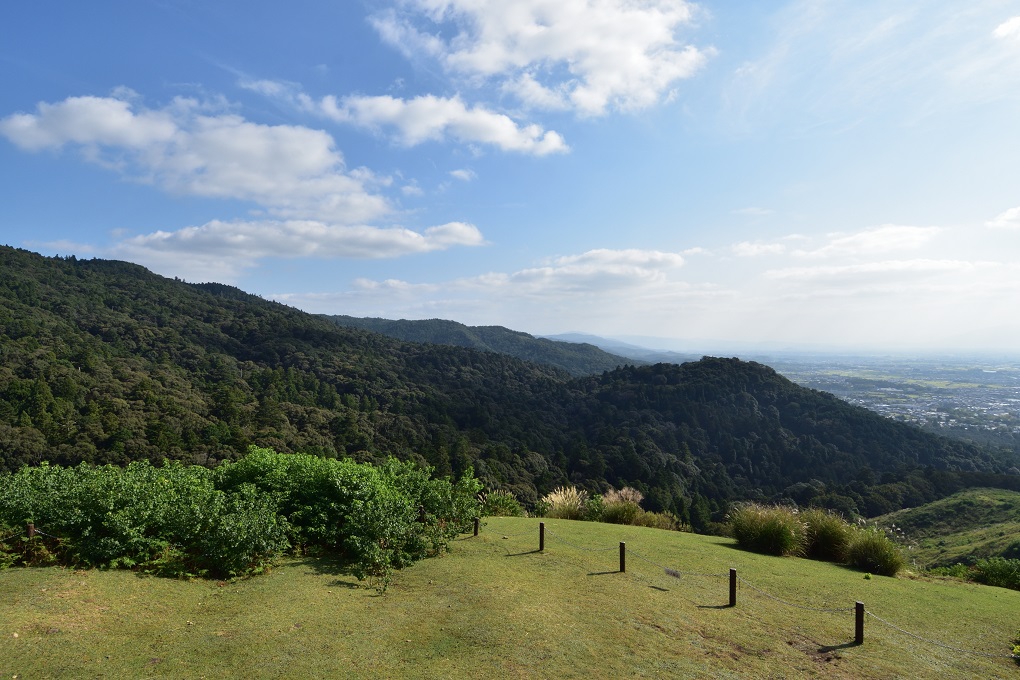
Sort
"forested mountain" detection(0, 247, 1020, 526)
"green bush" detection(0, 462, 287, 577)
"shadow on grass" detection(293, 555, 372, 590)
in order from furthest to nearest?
1. "forested mountain" detection(0, 247, 1020, 526)
2. "shadow on grass" detection(293, 555, 372, 590)
3. "green bush" detection(0, 462, 287, 577)

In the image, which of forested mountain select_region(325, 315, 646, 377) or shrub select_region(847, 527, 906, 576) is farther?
forested mountain select_region(325, 315, 646, 377)

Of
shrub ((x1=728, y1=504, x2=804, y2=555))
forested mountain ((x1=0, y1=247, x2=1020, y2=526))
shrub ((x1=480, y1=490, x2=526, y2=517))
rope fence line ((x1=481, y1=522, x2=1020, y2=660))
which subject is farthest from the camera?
forested mountain ((x1=0, y1=247, x2=1020, y2=526))

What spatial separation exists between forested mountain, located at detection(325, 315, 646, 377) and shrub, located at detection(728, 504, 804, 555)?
14803 centimetres

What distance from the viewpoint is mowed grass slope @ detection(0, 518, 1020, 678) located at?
4797 millimetres

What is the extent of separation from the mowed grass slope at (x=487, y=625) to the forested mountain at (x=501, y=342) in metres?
152

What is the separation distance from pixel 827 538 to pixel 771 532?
120 cm

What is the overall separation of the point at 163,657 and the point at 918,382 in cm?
22691

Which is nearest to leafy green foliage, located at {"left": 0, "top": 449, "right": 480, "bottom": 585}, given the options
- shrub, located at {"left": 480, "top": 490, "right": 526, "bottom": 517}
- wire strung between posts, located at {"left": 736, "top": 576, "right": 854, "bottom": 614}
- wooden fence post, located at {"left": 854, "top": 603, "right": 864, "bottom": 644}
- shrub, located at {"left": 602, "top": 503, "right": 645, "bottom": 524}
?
shrub, located at {"left": 480, "top": 490, "right": 526, "bottom": 517}

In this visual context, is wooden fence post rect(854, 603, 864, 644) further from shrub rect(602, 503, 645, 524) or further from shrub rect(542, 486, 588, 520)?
shrub rect(542, 486, 588, 520)

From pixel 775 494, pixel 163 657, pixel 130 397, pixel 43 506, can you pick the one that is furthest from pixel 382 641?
pixel 775 494

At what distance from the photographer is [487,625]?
5895 millimetres

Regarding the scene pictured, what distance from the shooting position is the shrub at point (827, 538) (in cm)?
1084

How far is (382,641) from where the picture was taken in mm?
5406

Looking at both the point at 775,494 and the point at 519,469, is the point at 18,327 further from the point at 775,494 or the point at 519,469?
the point at 775,494
